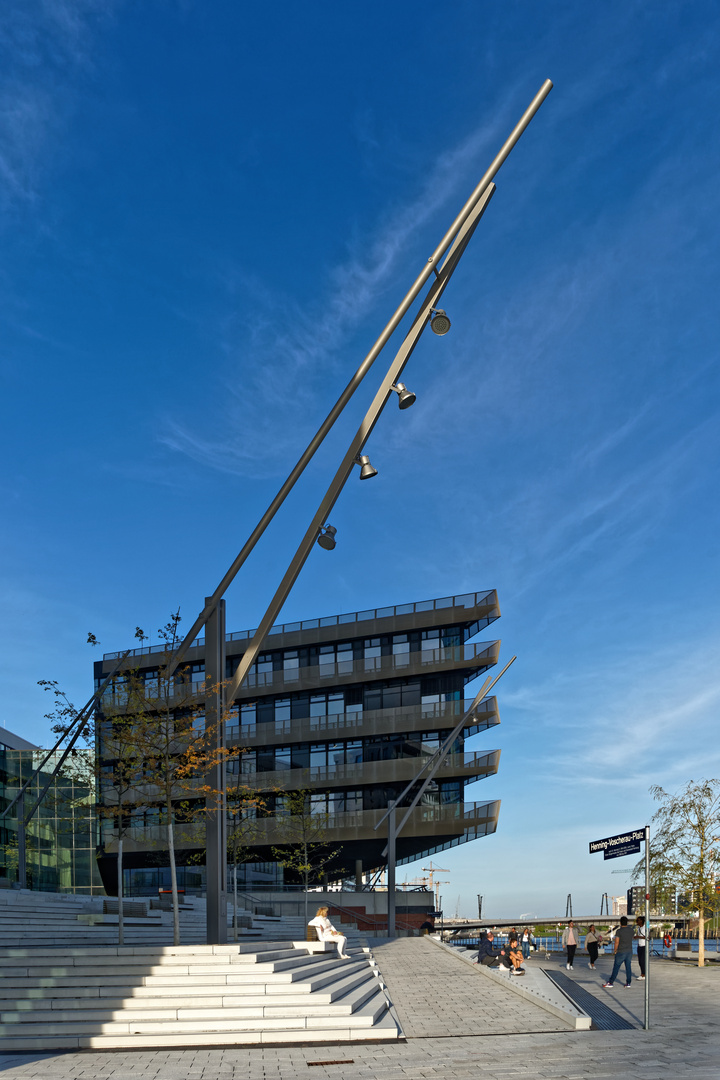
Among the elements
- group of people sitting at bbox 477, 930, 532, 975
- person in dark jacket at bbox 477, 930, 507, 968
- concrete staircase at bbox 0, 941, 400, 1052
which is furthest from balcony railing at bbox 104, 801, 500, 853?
concrete staircase at bbox 0, 941, 400, 1052

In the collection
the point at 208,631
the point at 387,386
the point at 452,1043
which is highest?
the point at 387,386

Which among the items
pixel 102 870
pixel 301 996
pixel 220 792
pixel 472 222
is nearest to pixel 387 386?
pixel 472 222

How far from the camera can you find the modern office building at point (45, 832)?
153 feet

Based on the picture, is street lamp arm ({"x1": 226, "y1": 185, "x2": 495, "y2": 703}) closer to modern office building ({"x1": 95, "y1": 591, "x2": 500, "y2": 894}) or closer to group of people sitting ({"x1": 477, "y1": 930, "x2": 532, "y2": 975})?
group of people sitting ({"x1": 477, "y1": 930, "x2": 532, "y2": 975})

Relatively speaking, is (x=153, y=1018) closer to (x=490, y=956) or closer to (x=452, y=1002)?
(x=452, y=1002)

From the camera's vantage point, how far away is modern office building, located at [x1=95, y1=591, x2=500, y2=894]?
168 feet

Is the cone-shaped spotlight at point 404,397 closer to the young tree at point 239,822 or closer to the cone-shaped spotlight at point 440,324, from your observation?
the cone-shaped spotlight at point 440,324

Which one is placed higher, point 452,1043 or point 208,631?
point 208,631

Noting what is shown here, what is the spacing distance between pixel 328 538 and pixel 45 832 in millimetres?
44703

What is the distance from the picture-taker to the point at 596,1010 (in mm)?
17531

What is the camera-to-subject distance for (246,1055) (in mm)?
12602

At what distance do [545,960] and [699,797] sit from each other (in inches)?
314

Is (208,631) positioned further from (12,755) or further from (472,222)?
(12,755)

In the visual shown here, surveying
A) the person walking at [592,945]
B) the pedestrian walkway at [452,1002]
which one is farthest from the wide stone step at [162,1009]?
the person walking at [592,945]
